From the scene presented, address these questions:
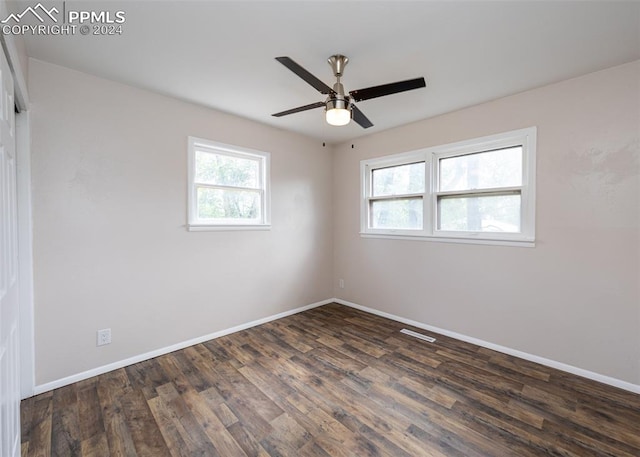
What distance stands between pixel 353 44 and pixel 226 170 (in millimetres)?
1992

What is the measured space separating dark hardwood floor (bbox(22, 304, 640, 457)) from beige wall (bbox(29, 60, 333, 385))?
387 millimetres

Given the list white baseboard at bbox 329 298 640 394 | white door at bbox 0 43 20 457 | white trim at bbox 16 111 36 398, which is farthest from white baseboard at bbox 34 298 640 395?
white door at bbox 0 43 20 457

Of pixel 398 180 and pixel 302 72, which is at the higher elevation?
pixel 302 72

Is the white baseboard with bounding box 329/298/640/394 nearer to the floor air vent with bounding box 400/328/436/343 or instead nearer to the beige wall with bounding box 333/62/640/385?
the beige wall with bounding box 333/62/640/385

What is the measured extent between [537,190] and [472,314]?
142 centimetres

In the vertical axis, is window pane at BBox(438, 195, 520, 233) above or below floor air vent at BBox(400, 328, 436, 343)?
above

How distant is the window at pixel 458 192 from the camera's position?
2.75 metres

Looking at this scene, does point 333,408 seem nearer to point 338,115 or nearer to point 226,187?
point 338,115

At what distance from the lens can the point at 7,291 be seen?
1.32 m

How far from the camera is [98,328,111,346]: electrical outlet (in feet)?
7.89

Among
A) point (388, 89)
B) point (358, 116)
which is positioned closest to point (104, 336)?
point (358, 116)

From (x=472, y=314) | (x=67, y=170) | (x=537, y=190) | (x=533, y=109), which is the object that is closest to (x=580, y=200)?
(x=537, y=190)

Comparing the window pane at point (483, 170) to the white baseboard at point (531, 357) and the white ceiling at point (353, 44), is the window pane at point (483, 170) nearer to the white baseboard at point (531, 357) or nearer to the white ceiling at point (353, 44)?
the white ceiling at point (353, 44)

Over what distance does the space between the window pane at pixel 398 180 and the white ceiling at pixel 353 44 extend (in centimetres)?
104
